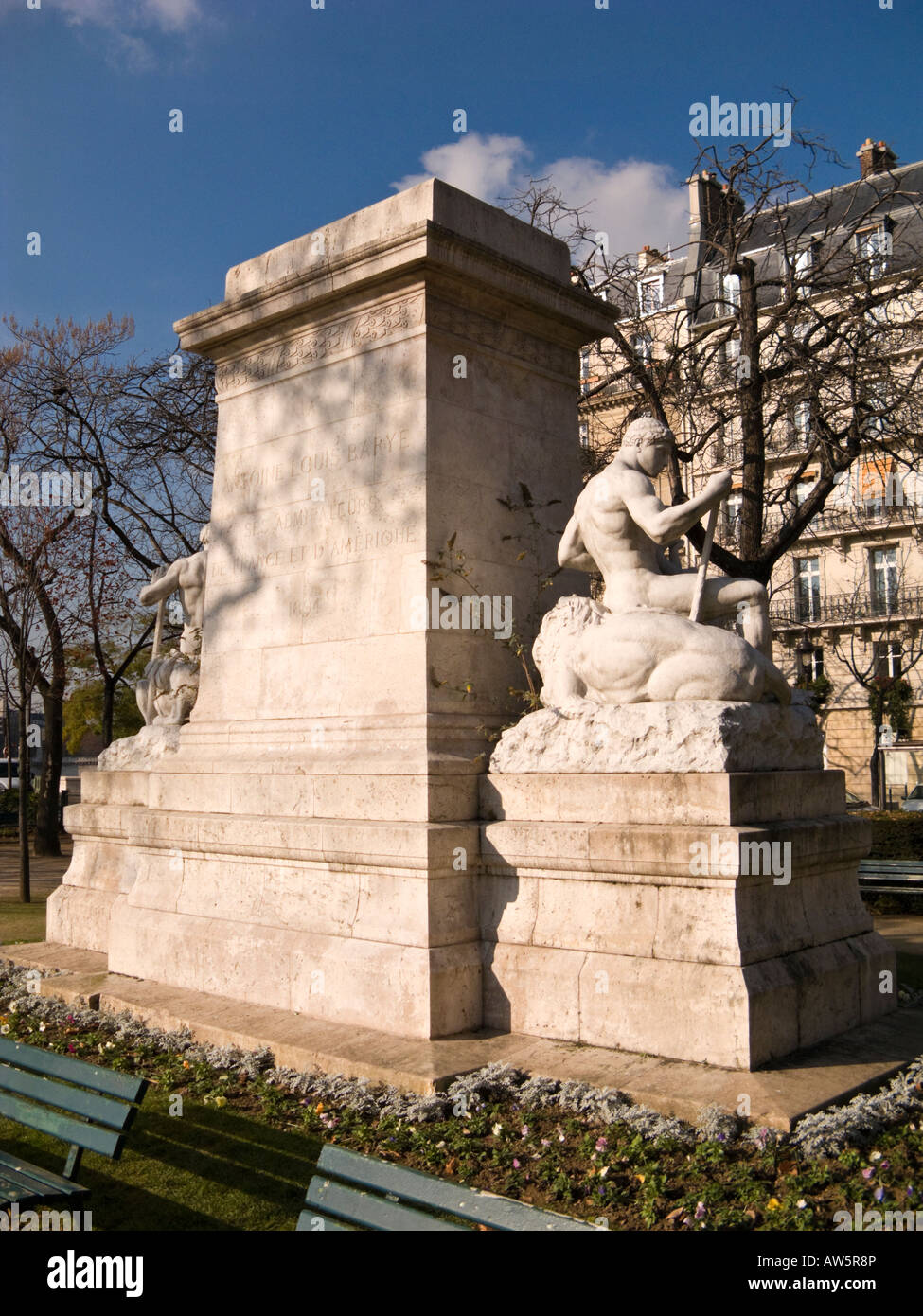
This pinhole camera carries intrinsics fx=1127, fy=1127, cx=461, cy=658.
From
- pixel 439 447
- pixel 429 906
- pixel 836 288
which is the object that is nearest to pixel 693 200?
pixel 836 288

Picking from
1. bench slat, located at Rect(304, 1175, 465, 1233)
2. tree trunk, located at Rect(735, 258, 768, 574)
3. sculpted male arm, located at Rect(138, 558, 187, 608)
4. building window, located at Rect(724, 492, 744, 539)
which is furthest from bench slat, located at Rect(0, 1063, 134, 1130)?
building window, located at Rect(724, 492, 744, 539)

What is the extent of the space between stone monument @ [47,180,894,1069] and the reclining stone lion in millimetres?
19

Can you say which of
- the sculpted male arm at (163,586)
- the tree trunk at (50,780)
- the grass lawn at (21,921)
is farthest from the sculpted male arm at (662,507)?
the tree trunk at (50,780)

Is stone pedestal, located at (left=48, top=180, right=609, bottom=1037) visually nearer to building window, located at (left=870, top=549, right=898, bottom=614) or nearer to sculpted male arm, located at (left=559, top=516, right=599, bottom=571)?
Result: sculpted male arm, located at (left=559, top=516, right=599, bottom=571)

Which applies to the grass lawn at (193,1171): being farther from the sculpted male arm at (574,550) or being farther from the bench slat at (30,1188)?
the sculpted male arm at (574,550)

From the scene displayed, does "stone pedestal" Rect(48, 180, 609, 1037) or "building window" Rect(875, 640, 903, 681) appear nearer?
"stone pedestal" Rect(48, 180, 609, 1037)

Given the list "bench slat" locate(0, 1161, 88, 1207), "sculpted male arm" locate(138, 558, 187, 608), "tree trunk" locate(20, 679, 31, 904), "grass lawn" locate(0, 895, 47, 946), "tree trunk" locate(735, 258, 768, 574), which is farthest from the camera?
"tree trunk" locate(20, 679, 31, 904)

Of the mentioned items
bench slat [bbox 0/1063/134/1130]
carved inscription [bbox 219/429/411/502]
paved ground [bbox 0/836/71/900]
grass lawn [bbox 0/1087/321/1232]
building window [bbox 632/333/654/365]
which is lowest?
paved ground [bbox 0/836/71/900]

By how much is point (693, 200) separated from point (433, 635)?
25.8m

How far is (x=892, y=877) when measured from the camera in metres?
12.6

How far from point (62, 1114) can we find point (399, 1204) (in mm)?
1850

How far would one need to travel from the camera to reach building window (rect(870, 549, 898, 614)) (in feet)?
121

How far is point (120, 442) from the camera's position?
20625 mm

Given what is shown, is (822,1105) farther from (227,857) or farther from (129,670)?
(129,670)
